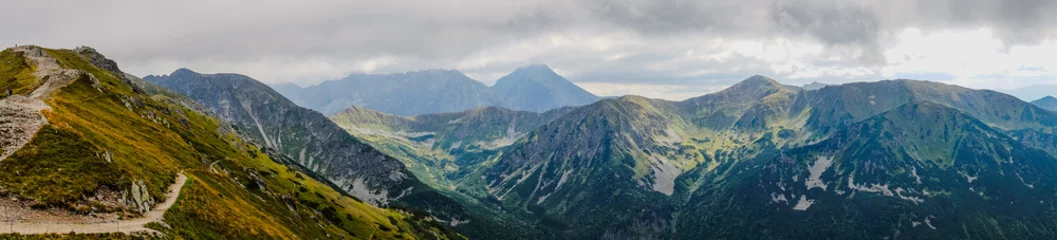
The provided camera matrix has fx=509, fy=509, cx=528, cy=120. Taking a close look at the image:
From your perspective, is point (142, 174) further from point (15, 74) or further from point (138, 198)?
point (15, 74)

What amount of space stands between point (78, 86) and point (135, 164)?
80.9 meters

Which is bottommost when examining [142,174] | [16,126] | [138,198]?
[138,198]

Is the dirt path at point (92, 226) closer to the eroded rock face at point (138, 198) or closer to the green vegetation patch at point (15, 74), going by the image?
the eroded rock face at point (138, 198)

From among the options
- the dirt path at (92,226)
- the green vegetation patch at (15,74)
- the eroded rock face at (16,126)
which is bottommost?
the dirt path at (92,226)

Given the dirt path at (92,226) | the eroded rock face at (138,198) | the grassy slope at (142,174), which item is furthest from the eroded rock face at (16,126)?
the dirt path at (92,226)

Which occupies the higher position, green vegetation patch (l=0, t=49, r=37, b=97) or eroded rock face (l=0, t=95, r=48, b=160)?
green vegetation patch (l=0, t=49, r=37, b=97)

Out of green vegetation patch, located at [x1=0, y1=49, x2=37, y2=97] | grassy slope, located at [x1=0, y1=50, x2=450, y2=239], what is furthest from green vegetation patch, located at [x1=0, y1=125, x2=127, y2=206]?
green vegetation patch, located at [x1=0, y1=49, x2=37, y2=97]

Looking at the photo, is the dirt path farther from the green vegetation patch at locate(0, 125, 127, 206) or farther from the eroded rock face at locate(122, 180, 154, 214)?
the green vegetation patch at locate(0, 125, 127, 206)

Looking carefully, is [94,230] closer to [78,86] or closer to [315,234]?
[315,234]

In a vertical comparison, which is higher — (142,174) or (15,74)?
(15,74)

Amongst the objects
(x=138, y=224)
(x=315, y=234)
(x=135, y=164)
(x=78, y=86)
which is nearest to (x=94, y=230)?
(x=138, y=224)

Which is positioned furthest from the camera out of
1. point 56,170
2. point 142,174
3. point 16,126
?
point 142,174

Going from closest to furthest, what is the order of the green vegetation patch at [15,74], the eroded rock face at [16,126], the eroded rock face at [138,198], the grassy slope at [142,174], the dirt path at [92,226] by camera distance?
the dirt path at [92,226] → the grassy slope at [142,174] → the eroded rock face at [138,198] → the eroded rock face at [16,126] → the green vegetation patch at [15,74]

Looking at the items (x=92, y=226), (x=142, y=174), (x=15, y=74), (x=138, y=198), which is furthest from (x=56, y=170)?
(x=15, y=74)
